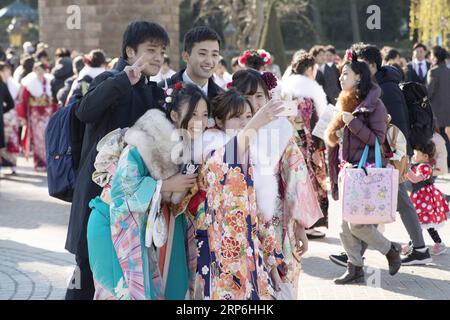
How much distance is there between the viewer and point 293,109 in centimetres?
477

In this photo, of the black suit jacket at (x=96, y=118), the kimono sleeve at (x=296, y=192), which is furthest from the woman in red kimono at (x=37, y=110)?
the kimono sleeve at (x=296, y=192)

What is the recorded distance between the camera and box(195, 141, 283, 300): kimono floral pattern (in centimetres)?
474

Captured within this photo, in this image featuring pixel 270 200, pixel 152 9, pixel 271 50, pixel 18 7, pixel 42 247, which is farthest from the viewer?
pixel 18 7

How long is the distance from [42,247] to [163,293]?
4.35 m

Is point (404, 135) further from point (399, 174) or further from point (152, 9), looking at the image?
point (152, 9)

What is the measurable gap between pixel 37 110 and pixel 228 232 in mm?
11435

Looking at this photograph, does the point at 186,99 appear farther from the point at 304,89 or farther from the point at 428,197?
the point at 304,89

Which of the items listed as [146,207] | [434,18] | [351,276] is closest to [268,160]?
[146,207]

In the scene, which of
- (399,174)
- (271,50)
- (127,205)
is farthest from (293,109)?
(271,50)

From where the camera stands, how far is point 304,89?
31.6 ft

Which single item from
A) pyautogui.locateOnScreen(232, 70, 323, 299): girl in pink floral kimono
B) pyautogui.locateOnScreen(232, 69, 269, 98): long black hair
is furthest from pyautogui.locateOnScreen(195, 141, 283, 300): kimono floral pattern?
pyautogui.locateOnScreen(232, 69, 269, 98): long black hair

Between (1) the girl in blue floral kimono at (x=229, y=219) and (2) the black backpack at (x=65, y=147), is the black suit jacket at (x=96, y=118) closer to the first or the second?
(2) the black backpack at (x=65, y=147)

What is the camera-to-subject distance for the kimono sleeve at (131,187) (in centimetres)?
469

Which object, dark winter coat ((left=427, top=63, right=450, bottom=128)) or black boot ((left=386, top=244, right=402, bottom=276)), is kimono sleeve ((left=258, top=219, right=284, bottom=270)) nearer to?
black boot ((left=386, top=244, right=402, bottom=276))
